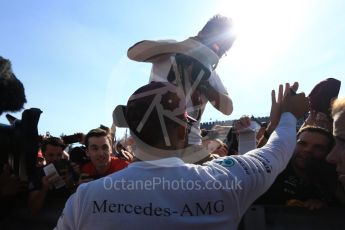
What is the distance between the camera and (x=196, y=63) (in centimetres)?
261

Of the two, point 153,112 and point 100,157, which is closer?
point 153,112

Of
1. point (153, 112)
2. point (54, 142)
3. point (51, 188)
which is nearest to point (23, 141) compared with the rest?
point (51, 188)

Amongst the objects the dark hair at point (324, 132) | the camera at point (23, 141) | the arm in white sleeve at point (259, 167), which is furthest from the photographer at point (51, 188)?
the dark hair at point (324, 132)

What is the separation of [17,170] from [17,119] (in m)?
0.35

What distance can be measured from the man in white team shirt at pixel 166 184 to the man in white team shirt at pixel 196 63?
859mm

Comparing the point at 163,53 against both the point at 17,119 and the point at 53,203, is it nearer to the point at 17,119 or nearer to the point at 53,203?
the point at 17,119

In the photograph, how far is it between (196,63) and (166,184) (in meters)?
1.22

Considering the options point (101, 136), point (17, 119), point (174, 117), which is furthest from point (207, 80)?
point (101, 136)

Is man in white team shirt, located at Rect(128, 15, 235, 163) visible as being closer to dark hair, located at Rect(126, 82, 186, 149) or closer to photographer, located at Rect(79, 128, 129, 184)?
dark hair, located at Rect(126, 82, 186, 149)

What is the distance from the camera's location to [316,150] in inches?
108

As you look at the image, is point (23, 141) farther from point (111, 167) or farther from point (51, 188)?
point (111, 167)

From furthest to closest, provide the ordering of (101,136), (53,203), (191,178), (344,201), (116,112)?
(101,136) < (53,203) < (344,201) < (116,112) < (191,178)

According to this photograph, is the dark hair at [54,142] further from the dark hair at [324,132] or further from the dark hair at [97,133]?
the dark hair at [324,132]

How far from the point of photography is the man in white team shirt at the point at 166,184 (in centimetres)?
154
